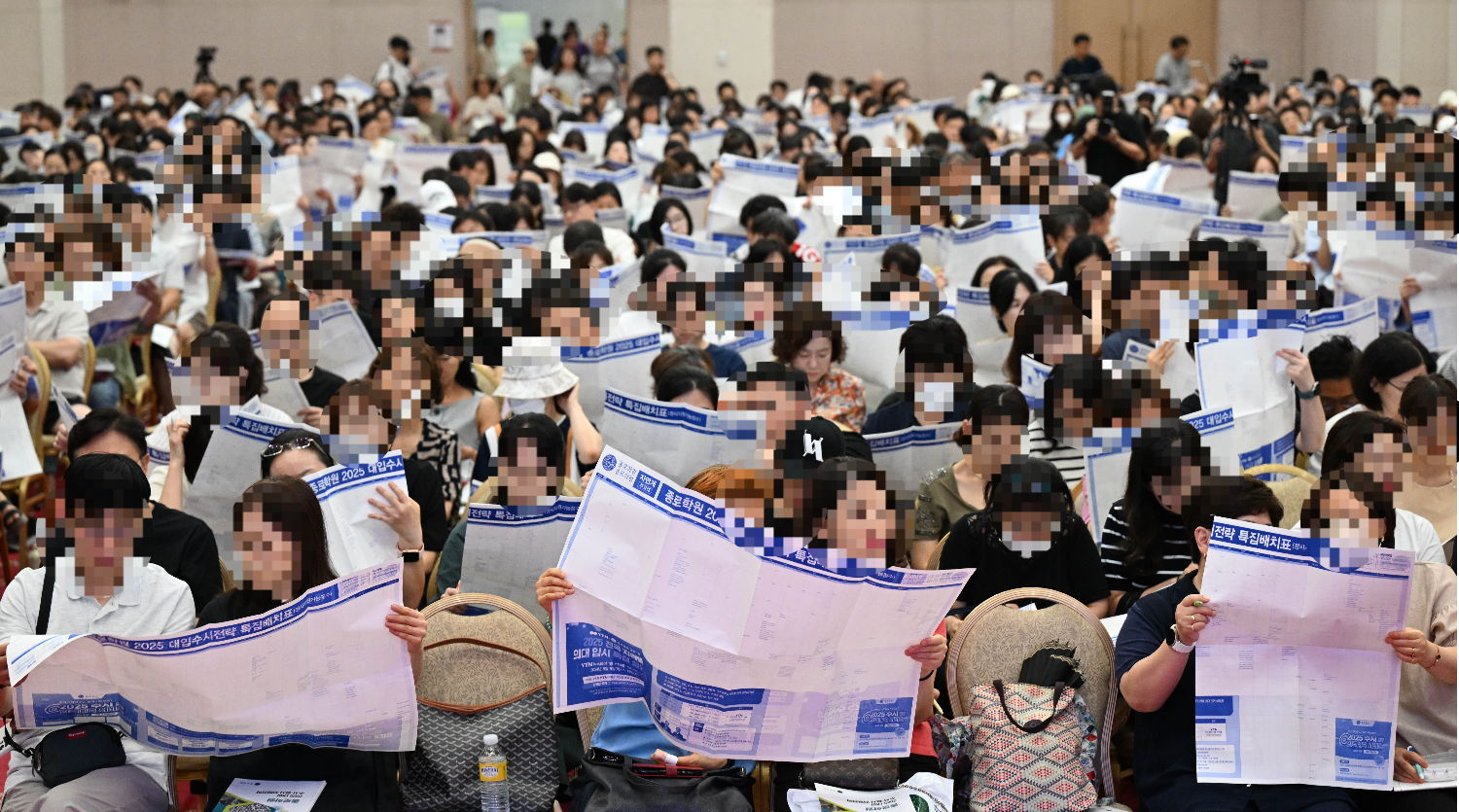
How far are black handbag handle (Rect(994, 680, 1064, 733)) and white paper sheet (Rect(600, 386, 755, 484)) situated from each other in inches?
45.3

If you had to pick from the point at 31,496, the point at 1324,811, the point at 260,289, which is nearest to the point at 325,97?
the point at 260,289

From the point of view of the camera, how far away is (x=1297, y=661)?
335 cm

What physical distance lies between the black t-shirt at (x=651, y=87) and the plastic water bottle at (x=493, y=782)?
15.8m

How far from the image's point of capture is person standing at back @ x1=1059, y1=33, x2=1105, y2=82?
2017cm

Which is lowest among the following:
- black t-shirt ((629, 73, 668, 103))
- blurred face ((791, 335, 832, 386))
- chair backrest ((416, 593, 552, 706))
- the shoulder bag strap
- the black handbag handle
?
the black handbag handle

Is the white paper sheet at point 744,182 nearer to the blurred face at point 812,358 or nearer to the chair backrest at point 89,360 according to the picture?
the blurred face at point 812,358

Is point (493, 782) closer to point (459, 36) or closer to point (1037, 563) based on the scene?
point (1037, 563)

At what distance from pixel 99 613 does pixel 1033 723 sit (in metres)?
2.39

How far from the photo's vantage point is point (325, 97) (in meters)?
17.4

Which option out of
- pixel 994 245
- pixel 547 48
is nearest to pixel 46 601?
pixel 994 245

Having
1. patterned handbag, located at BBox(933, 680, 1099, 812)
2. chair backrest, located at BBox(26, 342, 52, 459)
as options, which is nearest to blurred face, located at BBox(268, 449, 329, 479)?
patterned handbag, located at BBox(933, 680, 1099, 812)

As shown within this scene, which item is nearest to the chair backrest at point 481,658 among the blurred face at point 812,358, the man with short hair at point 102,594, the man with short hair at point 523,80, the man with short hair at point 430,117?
the man with short hair at point 102,594

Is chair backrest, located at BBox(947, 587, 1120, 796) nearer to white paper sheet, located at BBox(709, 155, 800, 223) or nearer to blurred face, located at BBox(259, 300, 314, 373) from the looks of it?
blurred face, located at BBox(259, 300, 314, 373)

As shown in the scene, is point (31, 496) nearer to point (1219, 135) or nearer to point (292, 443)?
point (292, 443)
